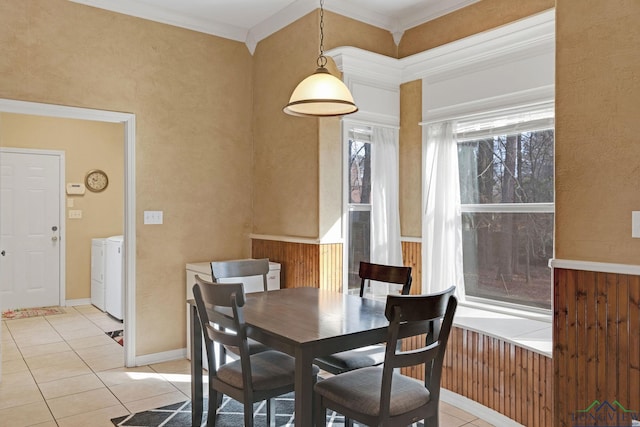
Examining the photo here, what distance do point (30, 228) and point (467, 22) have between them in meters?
5.77

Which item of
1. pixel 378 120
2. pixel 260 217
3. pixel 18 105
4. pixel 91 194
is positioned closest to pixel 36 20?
pixel 18 105

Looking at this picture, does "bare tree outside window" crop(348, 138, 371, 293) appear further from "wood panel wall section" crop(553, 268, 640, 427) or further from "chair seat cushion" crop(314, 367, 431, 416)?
"wood panel wall section" crop(553, 268, 640, 427)

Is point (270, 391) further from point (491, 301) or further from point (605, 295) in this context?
point (491, 301)

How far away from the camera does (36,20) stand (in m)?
3.64

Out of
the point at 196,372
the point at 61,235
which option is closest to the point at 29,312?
the point at 61,235

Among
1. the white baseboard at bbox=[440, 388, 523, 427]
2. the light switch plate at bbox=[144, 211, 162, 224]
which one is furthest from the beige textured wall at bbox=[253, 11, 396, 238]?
the white baseboard at bbox=[440, 388, 523, 427]

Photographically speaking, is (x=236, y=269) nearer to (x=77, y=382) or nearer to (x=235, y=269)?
(x=235, y=269)

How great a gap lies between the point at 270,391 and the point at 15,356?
3181mm

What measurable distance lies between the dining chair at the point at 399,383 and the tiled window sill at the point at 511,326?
2.79 ft

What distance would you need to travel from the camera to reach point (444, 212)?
12.8 ft

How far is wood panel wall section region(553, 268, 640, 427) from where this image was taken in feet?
6.61

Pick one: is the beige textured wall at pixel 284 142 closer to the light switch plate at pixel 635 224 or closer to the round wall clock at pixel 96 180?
the light switch plate at pixel 635 224

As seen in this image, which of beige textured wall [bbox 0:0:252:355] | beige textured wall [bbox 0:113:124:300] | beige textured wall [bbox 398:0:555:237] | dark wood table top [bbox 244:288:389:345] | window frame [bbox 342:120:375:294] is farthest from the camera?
beige textured wall [bbox 0:113:124:300]

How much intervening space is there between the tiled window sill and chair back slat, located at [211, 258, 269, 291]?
145cm
